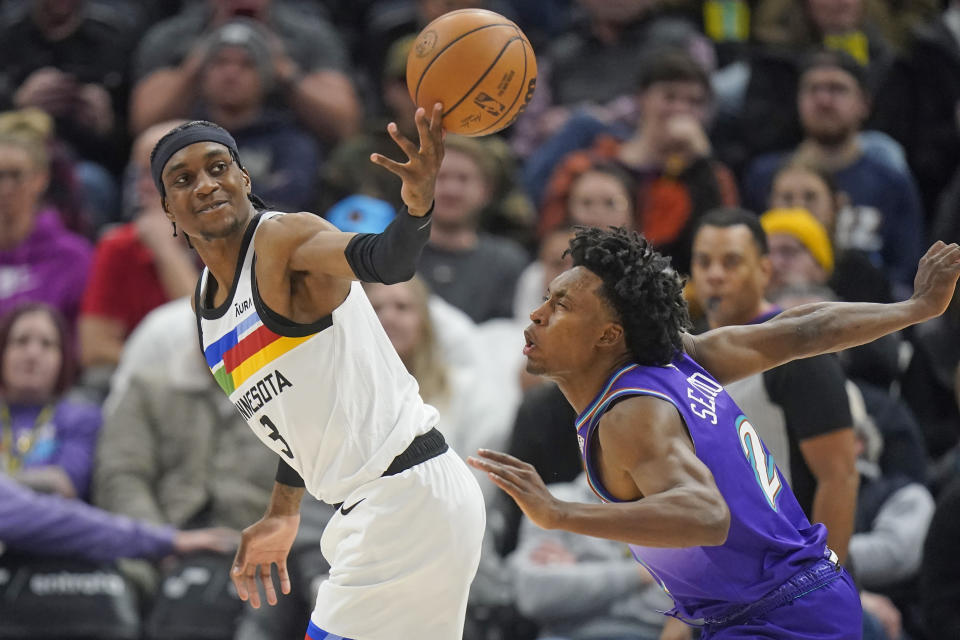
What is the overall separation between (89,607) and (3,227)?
2.67 m

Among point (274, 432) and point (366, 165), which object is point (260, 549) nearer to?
point (274, 432)

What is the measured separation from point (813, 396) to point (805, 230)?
93.9 inches

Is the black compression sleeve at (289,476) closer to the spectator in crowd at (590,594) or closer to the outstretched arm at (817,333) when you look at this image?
the outstretched arm at (817,333)

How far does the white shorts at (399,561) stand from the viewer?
13.3ft

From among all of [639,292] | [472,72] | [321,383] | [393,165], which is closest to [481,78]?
[472,72]

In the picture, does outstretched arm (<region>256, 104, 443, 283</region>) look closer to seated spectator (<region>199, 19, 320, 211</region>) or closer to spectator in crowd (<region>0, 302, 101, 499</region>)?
spectator in crowd (<region>0, 302, 101, 499</region>)

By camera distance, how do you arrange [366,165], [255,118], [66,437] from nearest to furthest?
[66,437]
[366,165]
[255,118]

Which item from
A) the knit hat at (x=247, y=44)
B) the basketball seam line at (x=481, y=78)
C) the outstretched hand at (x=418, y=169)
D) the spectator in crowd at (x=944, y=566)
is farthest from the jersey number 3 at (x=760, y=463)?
the knit hat at (x=247, y=44)

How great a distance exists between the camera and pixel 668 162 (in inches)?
310

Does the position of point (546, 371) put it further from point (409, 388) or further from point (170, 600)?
point (170, 600)

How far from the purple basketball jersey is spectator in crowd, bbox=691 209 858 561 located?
92 cm

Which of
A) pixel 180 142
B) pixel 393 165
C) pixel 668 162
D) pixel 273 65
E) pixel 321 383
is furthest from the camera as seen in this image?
pixel 273 65

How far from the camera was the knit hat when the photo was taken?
329 inches

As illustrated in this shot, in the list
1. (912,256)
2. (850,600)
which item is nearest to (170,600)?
(850,600)
